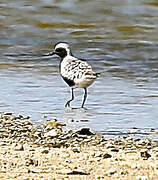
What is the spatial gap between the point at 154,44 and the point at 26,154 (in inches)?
292

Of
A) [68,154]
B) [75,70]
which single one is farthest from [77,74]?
[68,154]

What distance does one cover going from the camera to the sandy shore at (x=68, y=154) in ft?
17.3

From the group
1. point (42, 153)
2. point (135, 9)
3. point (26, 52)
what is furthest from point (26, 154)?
point (135, 9)

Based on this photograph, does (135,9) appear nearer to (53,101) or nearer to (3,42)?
(3,42)

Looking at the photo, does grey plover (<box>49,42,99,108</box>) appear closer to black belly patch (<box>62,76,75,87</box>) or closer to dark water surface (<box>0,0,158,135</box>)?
black belly patch (<box>62,76,75,87</box>)

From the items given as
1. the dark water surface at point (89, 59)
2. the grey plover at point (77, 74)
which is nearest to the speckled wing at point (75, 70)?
the grey plover at point (77, 74)

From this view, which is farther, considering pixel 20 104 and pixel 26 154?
pixel 20 104

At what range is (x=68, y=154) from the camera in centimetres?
591

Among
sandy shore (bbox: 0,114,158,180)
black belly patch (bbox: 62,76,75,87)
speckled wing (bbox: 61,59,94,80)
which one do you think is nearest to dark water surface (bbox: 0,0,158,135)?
black belly patch (bbox: 62,76,75,87)

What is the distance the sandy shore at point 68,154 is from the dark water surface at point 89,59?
19.3 inches

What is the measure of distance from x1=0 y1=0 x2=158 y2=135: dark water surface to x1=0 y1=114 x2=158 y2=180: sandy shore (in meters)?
0.49

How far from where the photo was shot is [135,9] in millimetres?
15531

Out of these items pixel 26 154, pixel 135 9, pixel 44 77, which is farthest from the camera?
pixel 135 9

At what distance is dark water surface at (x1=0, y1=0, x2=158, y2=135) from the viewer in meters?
8.01
